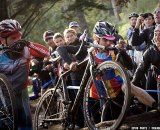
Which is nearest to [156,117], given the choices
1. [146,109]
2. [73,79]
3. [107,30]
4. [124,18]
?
[146,109]

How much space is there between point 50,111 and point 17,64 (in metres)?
1.16

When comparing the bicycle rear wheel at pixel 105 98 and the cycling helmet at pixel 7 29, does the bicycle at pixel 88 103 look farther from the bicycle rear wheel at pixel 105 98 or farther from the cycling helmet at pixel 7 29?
the cycling helmet at pixel 7 29

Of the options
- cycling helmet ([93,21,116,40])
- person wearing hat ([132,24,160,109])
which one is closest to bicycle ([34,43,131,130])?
cycling helmet ([93,21,116,40])

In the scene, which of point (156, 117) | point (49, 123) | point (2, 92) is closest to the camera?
point (156, 117)

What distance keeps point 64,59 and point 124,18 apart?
93.7 feet

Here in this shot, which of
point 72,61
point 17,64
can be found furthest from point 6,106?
point 72,61

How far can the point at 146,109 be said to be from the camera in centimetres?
611

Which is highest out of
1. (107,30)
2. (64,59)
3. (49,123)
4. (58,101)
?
(107,30)

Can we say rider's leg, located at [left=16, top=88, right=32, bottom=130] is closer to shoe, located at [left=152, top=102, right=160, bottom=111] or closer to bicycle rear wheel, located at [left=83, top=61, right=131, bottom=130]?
bicycle rear wheel, located at [left=83, top=61, right=131, bottom=130]

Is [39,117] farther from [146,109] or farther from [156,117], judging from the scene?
[156,117]

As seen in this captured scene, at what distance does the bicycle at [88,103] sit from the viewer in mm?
4629

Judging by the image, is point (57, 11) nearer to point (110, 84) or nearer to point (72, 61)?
point (72, 61)

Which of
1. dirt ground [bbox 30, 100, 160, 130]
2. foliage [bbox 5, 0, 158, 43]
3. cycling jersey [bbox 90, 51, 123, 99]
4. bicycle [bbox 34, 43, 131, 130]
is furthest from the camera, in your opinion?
foliage [bbox 5, 0, 158, 43]

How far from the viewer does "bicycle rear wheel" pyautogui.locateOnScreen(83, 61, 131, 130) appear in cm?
480
